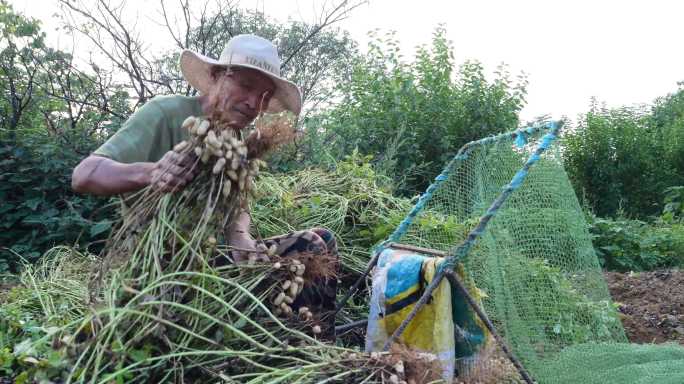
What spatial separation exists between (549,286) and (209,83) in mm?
1826

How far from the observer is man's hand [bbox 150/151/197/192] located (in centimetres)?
199

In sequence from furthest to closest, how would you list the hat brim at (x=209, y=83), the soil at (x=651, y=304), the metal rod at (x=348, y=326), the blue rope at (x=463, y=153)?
the soil at (x=651, y=304) → the hat brim at (x=209, y=83) → the metal rod at (x=348, y=326) → the blue rope at (x=463, y=153)

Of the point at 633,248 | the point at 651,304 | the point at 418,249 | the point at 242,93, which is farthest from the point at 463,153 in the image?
the point at 633,248

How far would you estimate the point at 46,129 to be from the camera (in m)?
5.54

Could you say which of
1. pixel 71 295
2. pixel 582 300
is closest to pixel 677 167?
pixel 582 300

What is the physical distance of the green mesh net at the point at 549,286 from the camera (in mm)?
2455

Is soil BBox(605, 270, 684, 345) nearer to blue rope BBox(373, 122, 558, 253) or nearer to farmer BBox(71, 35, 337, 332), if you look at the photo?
blue rope BBox(373, 122, 558, 253)

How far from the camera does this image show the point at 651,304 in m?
4.81

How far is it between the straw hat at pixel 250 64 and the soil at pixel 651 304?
2.63 metres

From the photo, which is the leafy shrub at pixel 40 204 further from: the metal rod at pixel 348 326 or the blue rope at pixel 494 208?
the blue rope at pixel 494 208

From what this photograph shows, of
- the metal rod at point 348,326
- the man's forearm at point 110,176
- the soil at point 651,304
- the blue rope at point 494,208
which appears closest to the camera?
the man's forearm at point 110,176

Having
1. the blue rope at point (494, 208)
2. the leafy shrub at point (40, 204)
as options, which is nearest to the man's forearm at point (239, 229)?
the blue rope at point (494, 208)

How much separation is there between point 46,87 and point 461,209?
4596 millimetres

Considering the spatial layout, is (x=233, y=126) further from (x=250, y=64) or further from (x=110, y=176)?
(x=250, y=64)
